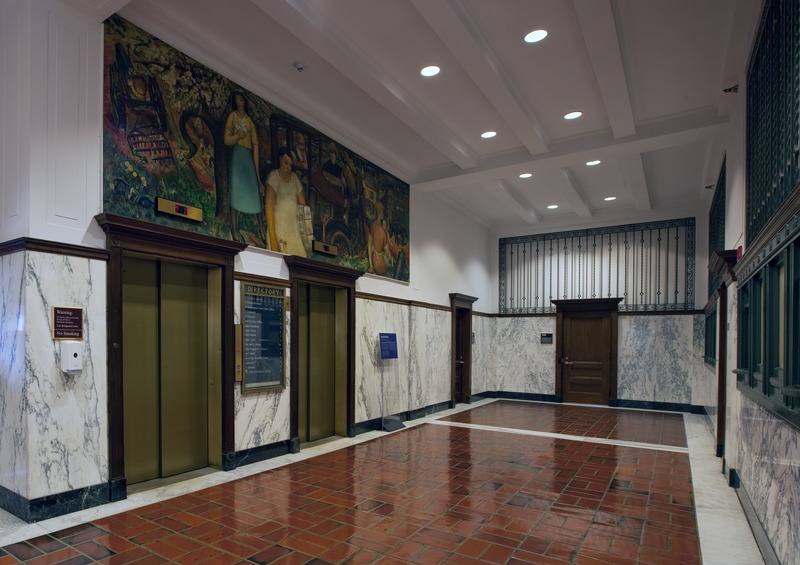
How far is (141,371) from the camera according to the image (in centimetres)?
490

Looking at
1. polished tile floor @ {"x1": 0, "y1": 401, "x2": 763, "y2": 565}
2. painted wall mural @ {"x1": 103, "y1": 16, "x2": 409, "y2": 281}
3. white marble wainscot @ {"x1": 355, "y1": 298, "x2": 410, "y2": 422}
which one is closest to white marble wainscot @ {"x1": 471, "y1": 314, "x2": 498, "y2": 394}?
white marble wainscot @ {"x1": 355, "y1": 298, "x2": 410, "y2": 422}

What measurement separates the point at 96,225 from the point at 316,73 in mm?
3023

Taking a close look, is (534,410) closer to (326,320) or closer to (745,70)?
(326,320)

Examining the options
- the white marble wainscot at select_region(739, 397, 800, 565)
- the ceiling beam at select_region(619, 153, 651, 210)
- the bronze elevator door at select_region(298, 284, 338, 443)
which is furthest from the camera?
the ceiling beam at select_region(619, 153, 651, 210)

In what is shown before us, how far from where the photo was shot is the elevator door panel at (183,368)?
5152mm

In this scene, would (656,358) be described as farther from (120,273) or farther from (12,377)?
(12,377)

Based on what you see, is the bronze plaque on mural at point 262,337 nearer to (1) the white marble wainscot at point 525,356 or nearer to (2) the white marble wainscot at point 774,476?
(2) the white marble wainscot at point 774,476

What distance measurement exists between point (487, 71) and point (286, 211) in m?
2.98

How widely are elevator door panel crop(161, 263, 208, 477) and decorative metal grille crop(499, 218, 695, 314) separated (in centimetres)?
894

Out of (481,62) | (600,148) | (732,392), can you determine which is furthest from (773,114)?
(600,148)

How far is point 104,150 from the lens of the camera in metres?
4.43

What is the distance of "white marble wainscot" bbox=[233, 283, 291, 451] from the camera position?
5.57 meters

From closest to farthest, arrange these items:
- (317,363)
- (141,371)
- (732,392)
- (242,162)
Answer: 1. (141,371)
2. (732,392)
3. (242,162)
4. (317,363)

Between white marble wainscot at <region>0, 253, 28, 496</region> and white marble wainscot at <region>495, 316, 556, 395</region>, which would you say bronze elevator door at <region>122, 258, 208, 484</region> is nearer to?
white marble wainscot at <region>0, 253, 28, 496</region>
